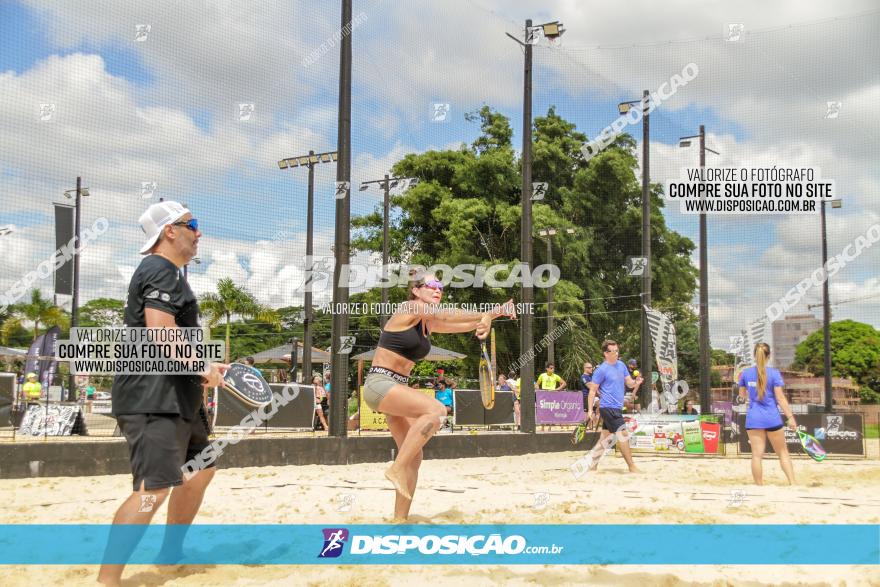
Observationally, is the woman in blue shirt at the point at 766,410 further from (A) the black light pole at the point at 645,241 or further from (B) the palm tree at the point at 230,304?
(A) the black light pole at the point at 645,241

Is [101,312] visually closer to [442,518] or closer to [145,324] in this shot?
[442,518]

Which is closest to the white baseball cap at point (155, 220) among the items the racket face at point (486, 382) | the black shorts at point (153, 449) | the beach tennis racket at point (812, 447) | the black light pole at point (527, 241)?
the black shorts at point (153, 449)

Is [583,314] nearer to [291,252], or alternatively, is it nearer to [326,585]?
[291,252]

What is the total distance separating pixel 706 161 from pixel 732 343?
396 centimetres

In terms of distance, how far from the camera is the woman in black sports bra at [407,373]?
4.74m

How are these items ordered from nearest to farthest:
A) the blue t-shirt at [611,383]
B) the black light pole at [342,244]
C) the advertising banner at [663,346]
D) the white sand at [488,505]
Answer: the white sand at [488,505] < the blue t-shirt at [611,383] < the black light pole at [342,244] < the advertising banner at [663,346]

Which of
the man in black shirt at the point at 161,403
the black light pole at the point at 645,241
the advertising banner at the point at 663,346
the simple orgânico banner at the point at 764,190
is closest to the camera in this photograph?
the man in black shirt at the point at 161,403

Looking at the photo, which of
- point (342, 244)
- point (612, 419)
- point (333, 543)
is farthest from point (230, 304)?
point (333, 543)

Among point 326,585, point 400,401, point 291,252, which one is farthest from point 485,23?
point 326,585

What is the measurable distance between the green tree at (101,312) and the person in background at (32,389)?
150 centimetres

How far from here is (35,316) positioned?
18219mm

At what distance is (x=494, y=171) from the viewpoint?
987 inches

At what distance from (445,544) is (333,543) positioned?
619 mm

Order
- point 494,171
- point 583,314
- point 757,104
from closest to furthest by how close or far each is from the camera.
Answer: point 757,104 < point 583,314 < point 494,171
